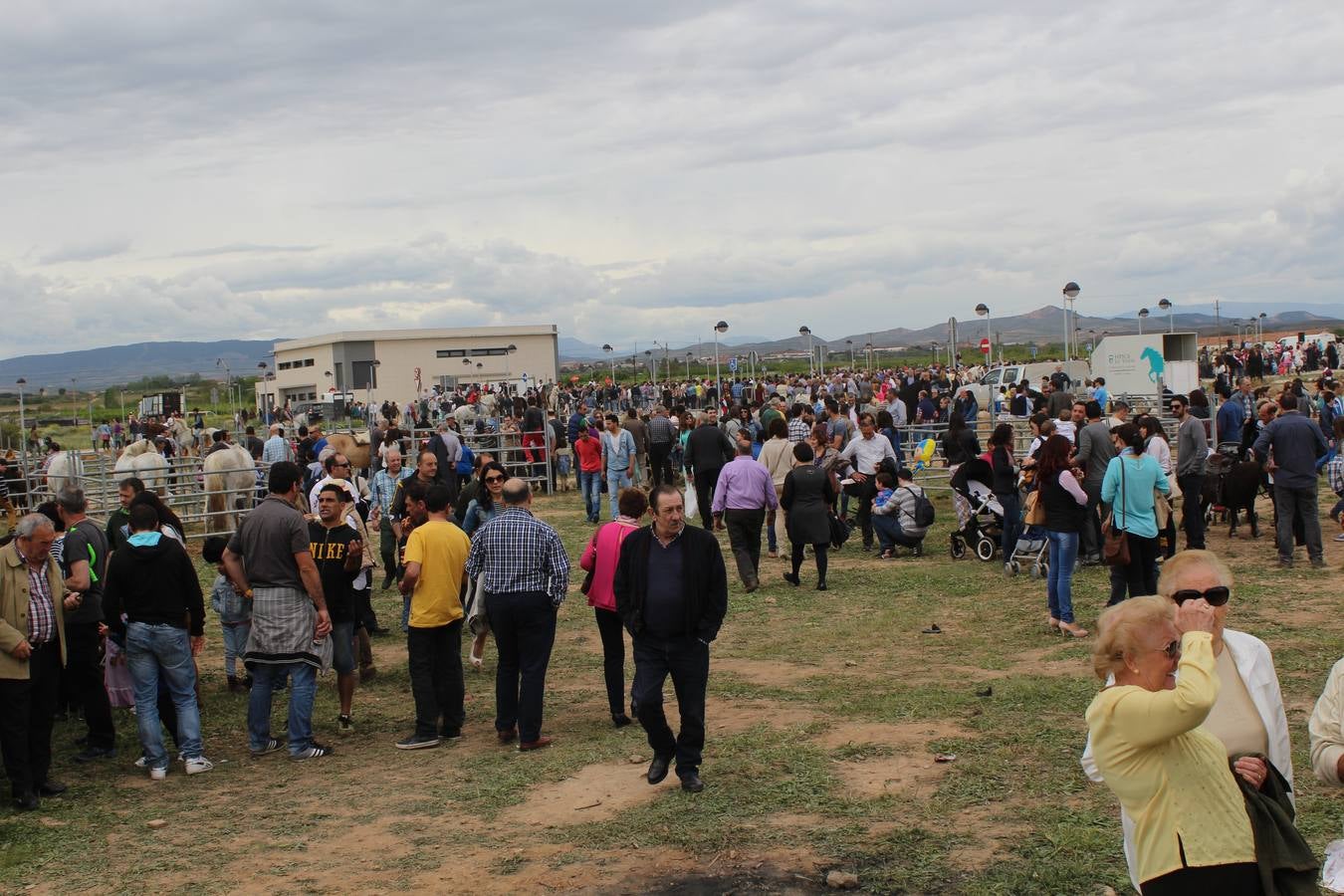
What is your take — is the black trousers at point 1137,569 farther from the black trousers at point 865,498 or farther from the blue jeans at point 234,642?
the blue jeans at point 234,642

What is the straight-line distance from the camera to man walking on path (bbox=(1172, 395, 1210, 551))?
14547mm

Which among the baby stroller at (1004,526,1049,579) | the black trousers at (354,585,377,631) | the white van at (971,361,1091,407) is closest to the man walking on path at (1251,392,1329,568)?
the baby stroller at (1004,526,1049,579)

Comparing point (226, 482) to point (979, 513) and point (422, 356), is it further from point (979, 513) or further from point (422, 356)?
point (422, 356)

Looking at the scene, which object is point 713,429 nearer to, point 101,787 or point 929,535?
point 929,535

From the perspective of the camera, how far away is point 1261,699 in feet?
12.2

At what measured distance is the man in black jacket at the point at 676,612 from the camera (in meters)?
7.08

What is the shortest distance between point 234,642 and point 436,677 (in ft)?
7.76

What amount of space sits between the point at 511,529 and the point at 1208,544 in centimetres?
1052

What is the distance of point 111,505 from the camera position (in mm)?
21578

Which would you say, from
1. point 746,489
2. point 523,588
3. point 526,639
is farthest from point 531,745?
point 746,489

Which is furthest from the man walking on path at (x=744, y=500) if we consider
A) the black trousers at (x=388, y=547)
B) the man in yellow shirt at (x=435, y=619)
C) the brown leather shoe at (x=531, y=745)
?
the brown leather shoe at (x=531, y=745)

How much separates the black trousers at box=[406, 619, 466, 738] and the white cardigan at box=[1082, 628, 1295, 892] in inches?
225

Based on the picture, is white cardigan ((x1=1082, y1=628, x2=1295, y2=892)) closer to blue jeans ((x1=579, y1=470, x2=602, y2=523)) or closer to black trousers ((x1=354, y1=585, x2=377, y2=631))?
black trousers ((x1=354, y1=585, x2=377, y2=631))

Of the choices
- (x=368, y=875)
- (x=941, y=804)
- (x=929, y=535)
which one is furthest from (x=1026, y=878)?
(x=929, y=535)
